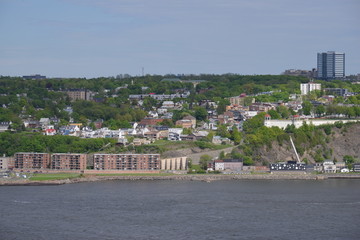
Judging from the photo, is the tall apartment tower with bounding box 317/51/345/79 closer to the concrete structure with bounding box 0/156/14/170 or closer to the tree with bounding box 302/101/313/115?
the tree with bounding box 302/101/313/115

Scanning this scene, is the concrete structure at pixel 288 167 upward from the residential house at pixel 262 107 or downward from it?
downward

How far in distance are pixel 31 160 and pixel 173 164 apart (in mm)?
3808

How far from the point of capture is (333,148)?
90.7 ft

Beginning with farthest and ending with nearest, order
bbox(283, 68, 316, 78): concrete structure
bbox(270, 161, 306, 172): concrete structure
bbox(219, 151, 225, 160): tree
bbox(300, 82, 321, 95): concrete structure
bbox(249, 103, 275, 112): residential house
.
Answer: bbox(283, 68, 316, 78): concrete structure → bbox(300, 82, 321, 95): concrete structure → bbox(249, 103, 275, 112): residential house → bbox(219, 151, 225, 160): tree → bbox(270, 161, 306, 172): concrete structure

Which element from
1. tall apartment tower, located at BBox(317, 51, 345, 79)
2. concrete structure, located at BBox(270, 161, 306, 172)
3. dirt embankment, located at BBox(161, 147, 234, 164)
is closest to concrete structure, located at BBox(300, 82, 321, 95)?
tall apartment tower, located at BBox(317, 51, 345, 79)

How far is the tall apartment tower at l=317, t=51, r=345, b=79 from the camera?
56.7m

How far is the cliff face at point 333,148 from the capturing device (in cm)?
2653

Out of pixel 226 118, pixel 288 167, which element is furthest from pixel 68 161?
pixel 226 118

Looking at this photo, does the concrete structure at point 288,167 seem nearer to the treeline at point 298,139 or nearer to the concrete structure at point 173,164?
the treeline at point 298,139

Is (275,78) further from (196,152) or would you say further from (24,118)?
(196,152)

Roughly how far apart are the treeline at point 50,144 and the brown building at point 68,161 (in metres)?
0.99

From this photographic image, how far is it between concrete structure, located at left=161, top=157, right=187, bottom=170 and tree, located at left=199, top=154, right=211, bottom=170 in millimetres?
475

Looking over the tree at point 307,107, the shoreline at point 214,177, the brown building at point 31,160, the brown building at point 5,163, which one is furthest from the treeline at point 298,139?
the brown building at point 5,163

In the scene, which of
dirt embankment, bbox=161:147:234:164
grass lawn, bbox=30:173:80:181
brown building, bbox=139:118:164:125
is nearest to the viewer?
grass lawn, bbox=30:173:80:181
